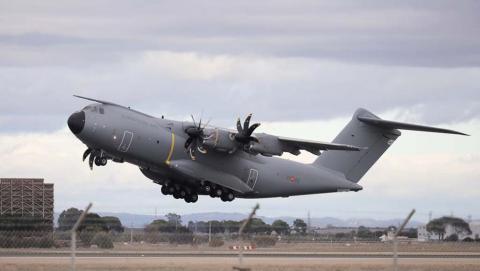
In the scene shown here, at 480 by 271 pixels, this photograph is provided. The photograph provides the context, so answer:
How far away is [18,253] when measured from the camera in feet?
103

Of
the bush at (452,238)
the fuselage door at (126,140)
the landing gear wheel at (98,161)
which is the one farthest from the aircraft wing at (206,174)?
the bush at (452,238)

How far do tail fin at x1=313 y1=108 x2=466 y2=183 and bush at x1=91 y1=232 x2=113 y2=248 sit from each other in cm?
1348

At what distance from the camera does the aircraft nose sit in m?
37.9

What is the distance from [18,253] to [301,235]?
1143 centimetres

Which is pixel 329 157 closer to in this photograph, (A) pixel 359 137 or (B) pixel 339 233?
(A) pixel 359 137

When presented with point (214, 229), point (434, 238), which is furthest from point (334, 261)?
point (434, 238)

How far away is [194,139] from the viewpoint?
131 feet

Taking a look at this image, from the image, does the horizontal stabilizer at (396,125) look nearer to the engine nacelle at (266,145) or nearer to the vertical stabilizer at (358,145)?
the vertical stabilizer at (358,145)

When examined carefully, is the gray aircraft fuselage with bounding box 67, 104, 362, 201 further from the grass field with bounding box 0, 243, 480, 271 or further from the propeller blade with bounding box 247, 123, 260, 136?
the grass field with bounding box 0, 243, 480, 271

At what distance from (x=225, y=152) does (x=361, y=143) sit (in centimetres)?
653

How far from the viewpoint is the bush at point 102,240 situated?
33.2 meters

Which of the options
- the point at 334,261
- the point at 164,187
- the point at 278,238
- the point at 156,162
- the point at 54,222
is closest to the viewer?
the point at 334,261

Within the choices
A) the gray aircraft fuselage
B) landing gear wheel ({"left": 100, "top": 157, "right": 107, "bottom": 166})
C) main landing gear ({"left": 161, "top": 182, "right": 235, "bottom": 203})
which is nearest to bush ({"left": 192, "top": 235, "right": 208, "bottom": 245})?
the gray aircraft fuselage

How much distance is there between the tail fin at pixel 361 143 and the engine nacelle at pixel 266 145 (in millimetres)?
4450
